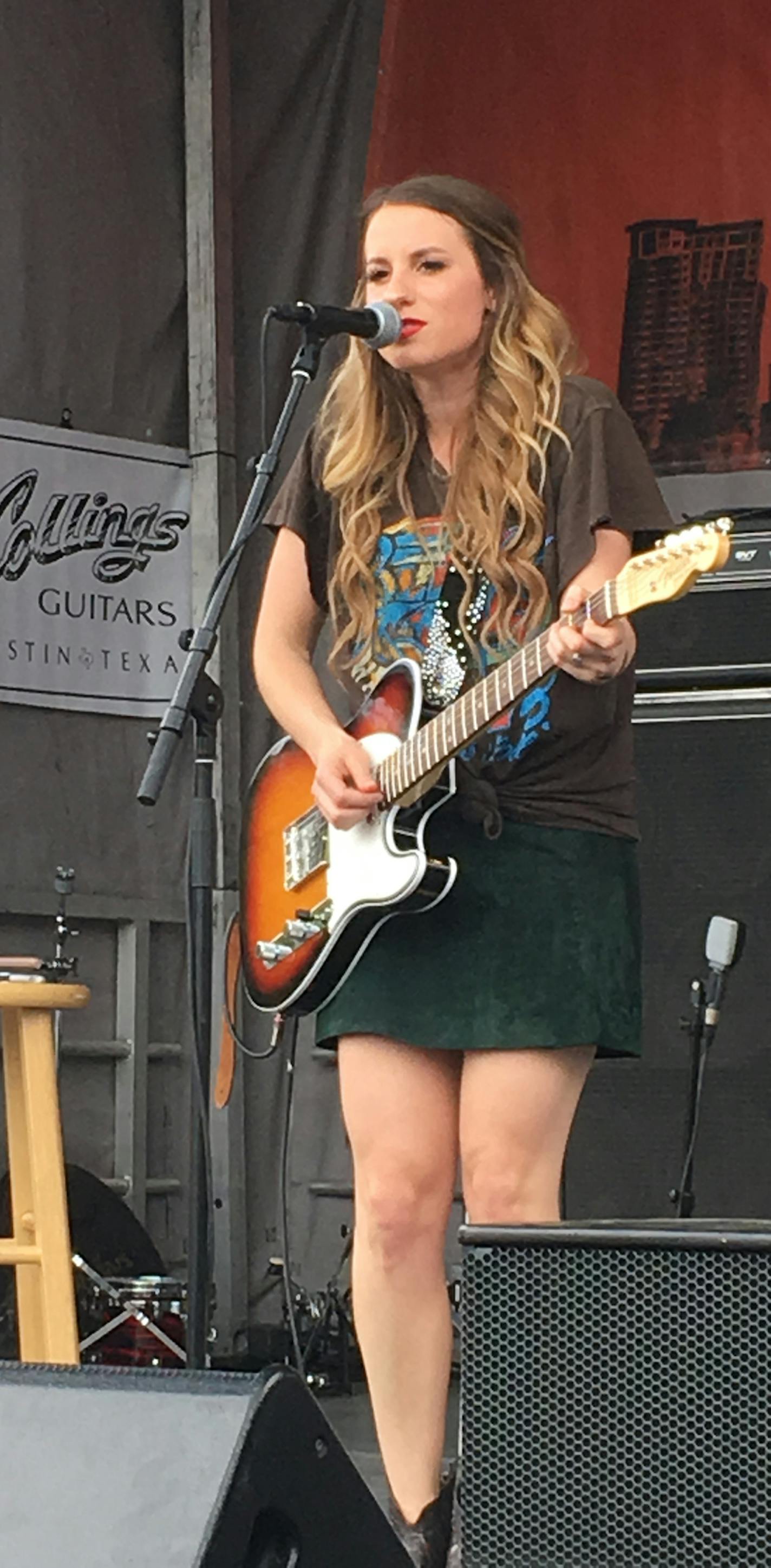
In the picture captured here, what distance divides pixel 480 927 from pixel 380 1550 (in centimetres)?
110

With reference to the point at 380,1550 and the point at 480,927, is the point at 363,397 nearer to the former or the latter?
the point at 480,927

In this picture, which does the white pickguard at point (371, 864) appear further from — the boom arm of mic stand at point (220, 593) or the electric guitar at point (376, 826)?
the boom arm of mic stand at point (220, 593)

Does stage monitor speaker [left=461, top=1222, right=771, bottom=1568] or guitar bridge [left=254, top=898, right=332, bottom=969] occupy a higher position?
guitar bridge [left=254, top=898, right=332, bottom=969]

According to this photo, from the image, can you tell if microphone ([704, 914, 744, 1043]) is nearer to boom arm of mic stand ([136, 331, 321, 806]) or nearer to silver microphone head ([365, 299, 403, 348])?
boom arm of mic stand ([136, 331, 321, 806])

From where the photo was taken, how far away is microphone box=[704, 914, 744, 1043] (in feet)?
11.0

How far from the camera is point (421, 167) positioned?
4637mm

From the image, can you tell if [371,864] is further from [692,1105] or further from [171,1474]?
[171,1474]

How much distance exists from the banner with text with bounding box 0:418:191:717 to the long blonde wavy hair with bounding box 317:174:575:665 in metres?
1.96

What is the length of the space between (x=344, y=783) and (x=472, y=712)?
21cm

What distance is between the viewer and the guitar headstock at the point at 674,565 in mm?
2057

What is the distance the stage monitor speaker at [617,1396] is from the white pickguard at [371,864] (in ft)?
2.32

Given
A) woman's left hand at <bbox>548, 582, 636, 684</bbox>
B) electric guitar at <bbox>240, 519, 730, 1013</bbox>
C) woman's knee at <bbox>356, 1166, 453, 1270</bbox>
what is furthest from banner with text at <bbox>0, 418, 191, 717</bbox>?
woman's left hand at <bbox>548, 582, 636, 684</bbox>

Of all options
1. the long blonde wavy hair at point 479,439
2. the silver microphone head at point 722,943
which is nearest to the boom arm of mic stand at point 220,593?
the long blonde wavy hair at point 479,439

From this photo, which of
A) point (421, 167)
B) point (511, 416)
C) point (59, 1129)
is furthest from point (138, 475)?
point (511, 416)
